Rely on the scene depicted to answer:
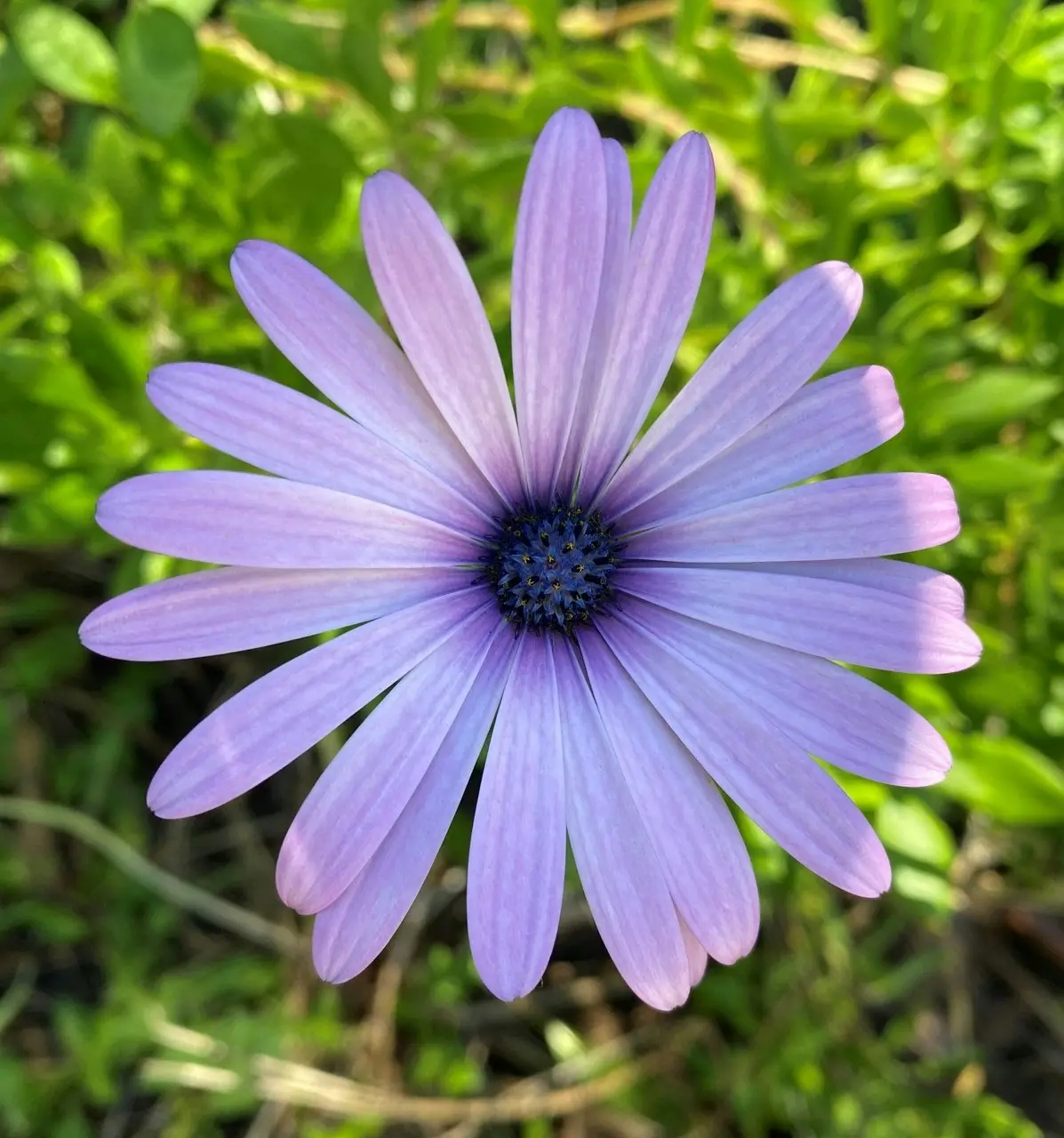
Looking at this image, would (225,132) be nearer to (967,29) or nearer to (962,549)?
(967,29)

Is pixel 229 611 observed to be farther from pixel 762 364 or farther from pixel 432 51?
pixel 432 51

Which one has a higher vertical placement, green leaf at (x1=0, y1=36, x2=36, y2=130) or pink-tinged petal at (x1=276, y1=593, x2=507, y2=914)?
green leaf at (x1=0, y1=36, x2=36, y2=130)


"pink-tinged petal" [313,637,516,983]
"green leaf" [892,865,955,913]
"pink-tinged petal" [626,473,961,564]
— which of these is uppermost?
"pink-tinged petal" [626,473,961,564]

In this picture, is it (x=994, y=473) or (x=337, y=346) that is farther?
(x=994, y=473)

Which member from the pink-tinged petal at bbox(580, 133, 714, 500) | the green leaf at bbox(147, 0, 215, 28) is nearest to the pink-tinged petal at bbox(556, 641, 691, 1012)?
the pink-tinged petal at bbox(580, 133, 714, 500)

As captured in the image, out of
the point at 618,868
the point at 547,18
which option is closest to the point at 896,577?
the point at 618,868

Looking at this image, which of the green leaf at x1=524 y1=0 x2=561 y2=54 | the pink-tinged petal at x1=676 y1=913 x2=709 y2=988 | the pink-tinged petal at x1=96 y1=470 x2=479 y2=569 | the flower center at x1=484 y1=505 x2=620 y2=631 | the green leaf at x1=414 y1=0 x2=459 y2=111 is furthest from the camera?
the green leaf at x1=524 y1=0 x2=561 y2=54

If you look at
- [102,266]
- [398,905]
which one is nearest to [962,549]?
[398,905]

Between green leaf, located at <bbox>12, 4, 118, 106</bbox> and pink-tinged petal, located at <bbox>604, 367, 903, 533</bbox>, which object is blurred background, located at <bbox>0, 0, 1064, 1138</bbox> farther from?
pink-tinged petal, located at <bbox>604, 367, 903, 533</bbox>
